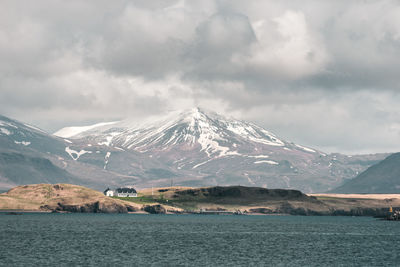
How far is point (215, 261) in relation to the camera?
4734 inches

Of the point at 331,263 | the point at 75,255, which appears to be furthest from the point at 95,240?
the point at 331,263

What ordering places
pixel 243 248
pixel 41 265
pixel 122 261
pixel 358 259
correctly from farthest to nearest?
pixel 243 248 → pixel 358 259 → pixel 122 261 → pixel 41 265

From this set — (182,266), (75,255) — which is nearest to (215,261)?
(182,266)

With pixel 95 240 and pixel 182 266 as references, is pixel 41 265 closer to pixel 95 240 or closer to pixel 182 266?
pixel 182 266

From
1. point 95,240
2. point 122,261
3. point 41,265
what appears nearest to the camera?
point 41,265

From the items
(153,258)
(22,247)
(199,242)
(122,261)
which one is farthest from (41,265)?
(199,242)

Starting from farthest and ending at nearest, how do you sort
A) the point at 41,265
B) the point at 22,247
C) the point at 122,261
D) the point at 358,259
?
the point at 22,247, the point at 358,259, the point at 122,261, the point at 41,265

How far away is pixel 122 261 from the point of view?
11694 cm

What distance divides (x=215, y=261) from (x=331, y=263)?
22514mm

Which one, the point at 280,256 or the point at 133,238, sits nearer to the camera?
the point at 280,256

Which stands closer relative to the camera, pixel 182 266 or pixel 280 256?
pixel 182 266

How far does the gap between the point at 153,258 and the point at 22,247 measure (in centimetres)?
3442

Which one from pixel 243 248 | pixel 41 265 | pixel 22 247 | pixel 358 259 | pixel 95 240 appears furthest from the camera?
pixel 95 240

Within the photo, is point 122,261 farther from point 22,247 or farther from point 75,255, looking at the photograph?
point 22,247
